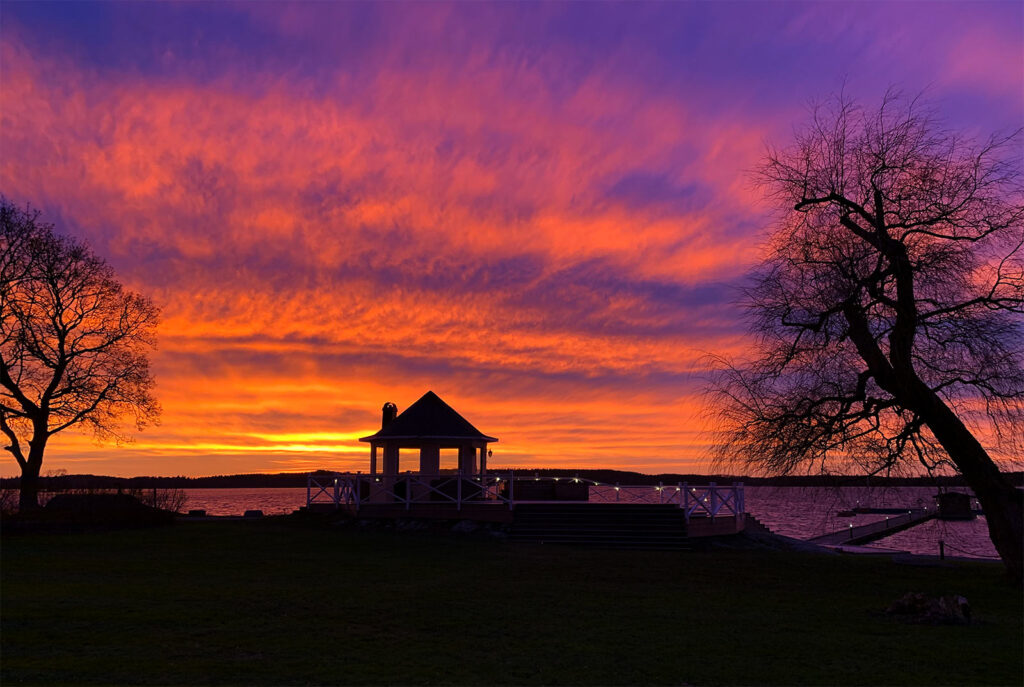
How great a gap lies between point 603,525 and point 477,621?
13.5 metres

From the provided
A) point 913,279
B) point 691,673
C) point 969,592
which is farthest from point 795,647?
point 913,279

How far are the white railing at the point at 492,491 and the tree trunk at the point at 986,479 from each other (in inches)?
345

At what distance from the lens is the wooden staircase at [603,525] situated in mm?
22625

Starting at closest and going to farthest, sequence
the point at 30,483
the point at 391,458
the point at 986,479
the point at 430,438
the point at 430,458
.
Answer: the point at 986,479 < the point at 430,438 < the point at 430,458 < the point at 391,458 < the point at 30,483

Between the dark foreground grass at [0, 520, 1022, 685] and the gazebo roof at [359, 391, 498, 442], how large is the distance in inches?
338

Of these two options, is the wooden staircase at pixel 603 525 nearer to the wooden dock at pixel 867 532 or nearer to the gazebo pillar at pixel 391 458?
the gazebo pillar at pixel 391 458

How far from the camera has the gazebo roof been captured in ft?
91.0

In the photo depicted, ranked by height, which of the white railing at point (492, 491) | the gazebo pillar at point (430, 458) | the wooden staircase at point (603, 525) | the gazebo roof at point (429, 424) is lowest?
the wooden staircase at point (603, 525)

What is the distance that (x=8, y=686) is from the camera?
715 centimetres

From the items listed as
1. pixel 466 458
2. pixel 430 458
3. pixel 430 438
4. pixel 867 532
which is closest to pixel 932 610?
pixel 430 438

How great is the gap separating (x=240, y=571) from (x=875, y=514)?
79.9 m

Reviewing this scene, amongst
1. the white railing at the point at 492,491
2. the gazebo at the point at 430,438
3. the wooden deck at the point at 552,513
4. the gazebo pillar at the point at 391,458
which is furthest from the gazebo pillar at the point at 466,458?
the wooden deck at the point at 552,513

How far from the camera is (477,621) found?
11.0m

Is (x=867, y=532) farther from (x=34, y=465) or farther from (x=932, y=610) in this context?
(x=34, y=465)
